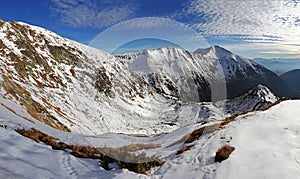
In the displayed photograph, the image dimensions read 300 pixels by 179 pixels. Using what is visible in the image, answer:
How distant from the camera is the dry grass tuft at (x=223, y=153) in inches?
458

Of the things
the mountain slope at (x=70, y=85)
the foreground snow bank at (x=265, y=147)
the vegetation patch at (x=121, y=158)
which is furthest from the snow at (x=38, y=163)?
the mountain slope at (x=70, y=85)

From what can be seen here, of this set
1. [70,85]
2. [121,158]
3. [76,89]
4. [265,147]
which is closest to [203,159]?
[265,147]

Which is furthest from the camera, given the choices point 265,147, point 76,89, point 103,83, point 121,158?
point 103,83

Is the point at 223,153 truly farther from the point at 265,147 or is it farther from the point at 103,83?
the point at 103,83

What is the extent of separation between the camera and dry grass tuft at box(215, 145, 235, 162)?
38.2ft

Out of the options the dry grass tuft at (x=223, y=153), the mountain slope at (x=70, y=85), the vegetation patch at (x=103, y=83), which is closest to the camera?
the dry grass tuft at (x=223, y=153)

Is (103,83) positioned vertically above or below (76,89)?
below

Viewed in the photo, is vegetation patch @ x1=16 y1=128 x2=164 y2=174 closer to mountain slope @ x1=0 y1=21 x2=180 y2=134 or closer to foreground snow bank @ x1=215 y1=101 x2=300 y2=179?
foreground snow bank @ x1=215 y1=101 x2=300 y2=179

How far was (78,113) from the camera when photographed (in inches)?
2516

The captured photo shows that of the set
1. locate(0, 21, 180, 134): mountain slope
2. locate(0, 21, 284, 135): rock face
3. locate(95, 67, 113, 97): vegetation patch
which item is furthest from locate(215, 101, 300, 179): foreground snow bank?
locate(95, 67, 113, 97): vegetation patch

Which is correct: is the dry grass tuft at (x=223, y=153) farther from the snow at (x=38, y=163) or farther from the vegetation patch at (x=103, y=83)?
the vegetation patch at (x=103, y=83)

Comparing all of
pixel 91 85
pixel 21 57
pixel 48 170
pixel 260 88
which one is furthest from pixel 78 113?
pixel 260 88

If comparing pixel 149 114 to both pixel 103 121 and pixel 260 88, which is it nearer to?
pixel 103 121

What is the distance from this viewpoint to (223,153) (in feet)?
38.9
